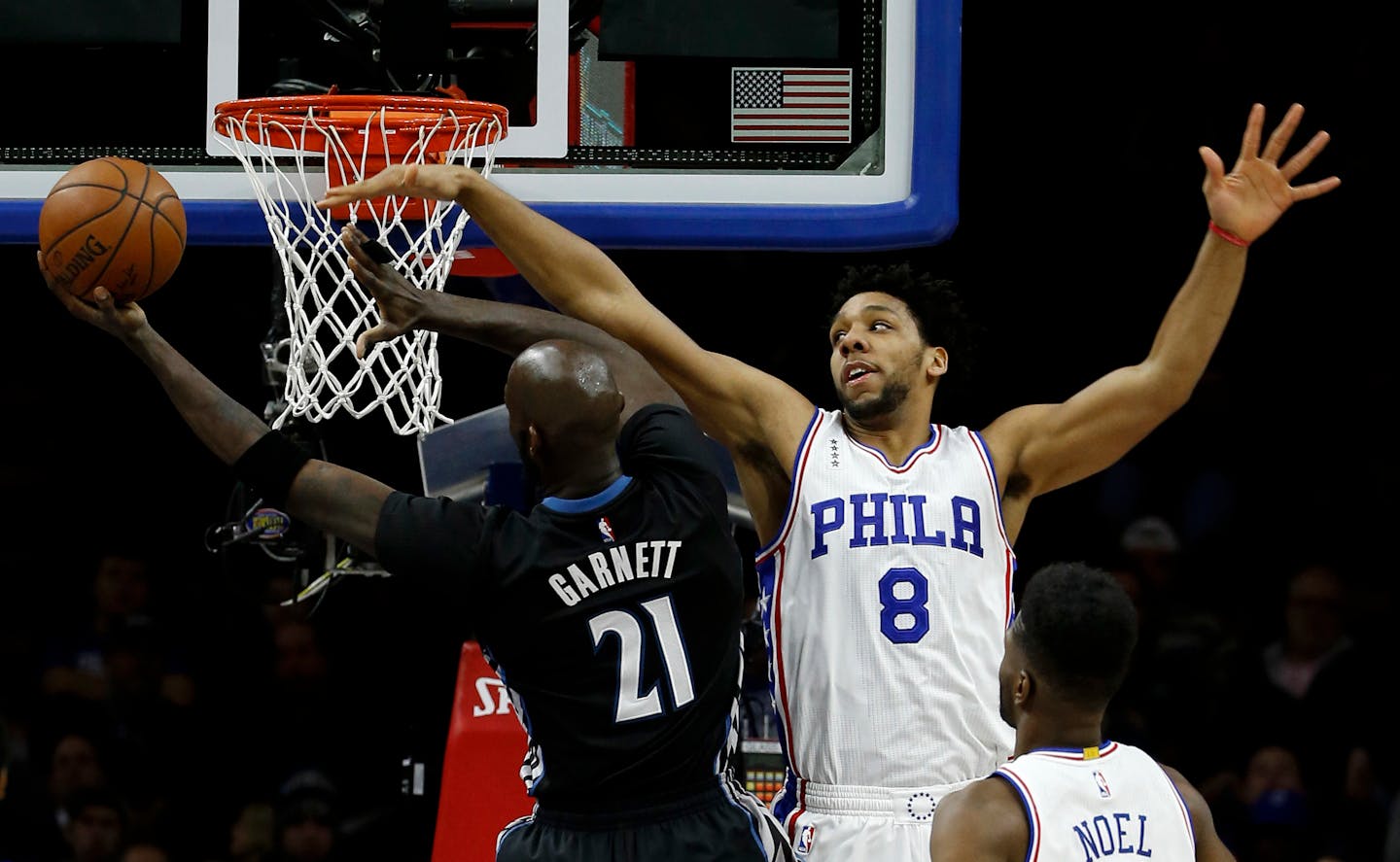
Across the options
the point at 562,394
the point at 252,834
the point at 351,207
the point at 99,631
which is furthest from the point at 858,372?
the point at 99,631

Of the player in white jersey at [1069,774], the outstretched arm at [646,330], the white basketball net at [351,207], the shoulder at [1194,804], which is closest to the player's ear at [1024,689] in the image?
the player in white jersey at [1069,774]

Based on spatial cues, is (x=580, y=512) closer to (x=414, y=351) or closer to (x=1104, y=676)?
(x=1104, y=676)

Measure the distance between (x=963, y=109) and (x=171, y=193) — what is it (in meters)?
4.34

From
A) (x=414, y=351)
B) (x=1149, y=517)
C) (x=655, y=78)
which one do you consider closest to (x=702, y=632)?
(x=414, y=351)

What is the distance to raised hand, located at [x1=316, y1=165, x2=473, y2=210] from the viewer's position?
11.3 ft

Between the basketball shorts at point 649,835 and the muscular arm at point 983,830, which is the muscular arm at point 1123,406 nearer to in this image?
the basketball shorts at point 649,835

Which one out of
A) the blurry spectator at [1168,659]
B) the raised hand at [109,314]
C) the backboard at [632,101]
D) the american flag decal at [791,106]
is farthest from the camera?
the blurry spectator at [1168,659]

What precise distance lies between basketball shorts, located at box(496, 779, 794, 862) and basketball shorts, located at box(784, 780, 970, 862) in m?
0.27

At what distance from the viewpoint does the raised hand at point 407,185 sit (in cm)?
343

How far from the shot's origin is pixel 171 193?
371 centimetres

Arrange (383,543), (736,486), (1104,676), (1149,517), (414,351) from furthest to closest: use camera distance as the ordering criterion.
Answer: (1149,517), (736,486), (414,351), (383,543), (1104,676)

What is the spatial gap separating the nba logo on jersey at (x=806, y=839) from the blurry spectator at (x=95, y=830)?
152 inches

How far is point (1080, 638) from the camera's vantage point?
2770 millimetres

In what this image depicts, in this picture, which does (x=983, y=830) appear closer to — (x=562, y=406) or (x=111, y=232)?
(x=562, y=406)
